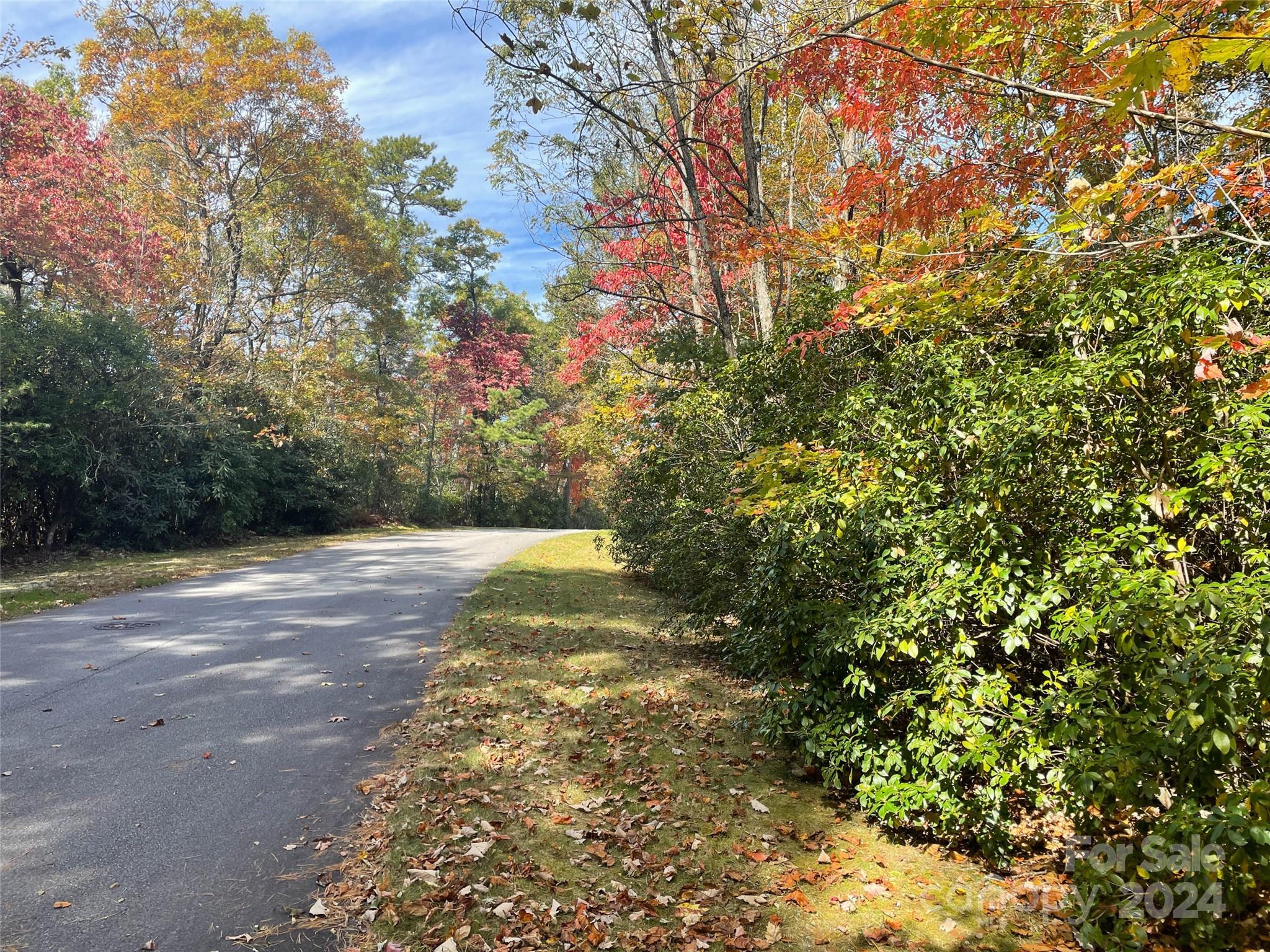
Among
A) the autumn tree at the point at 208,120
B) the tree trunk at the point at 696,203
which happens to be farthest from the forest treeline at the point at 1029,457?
the autumn tree at the point at 208,120

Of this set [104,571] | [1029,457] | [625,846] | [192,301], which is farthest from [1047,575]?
[192,301]

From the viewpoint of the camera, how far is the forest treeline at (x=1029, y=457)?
2564 mm

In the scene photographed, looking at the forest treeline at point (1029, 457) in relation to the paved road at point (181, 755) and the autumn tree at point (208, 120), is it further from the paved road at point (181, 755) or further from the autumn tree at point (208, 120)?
the autumn tree at point (208, 120)

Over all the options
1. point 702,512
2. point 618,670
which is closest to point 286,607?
point 618,670

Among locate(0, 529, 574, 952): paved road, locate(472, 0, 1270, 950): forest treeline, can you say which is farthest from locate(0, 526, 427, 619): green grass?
locate(472, 0, 1270, 950): forest treeline

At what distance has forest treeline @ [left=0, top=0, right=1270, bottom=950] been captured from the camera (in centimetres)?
267

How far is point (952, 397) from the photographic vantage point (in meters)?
3.72

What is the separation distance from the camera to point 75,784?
3.95 metres

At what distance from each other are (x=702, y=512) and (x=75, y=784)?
5231mm

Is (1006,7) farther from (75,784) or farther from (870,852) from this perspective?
(75,784)

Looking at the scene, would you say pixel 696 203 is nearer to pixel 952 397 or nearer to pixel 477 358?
pixel 952 397

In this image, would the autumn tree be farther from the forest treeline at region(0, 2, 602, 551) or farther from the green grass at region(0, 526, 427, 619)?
the green grass at region(0, 526, 427, 619)

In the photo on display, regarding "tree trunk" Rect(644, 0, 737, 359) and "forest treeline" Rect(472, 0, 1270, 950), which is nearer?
"forest treeline" Rect(472, 0, 1270, 950)

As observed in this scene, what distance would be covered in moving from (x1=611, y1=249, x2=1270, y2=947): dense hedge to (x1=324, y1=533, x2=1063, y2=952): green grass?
0.36 meters
